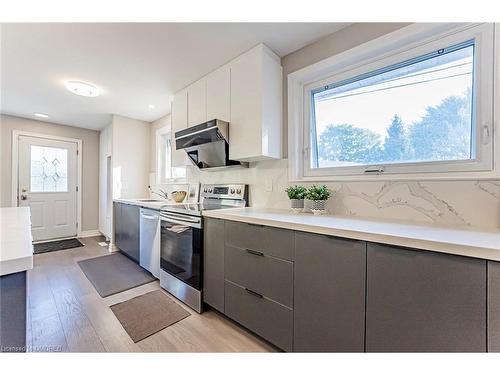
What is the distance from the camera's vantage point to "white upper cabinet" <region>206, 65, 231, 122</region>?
205 cm

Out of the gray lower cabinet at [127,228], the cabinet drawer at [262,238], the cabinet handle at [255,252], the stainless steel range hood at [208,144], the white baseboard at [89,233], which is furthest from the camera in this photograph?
the white baseboard at [89,233]

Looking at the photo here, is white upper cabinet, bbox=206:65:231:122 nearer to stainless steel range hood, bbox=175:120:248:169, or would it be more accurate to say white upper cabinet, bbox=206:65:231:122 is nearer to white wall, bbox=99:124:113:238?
stainless steel range hood, bbox=175:120:248:169

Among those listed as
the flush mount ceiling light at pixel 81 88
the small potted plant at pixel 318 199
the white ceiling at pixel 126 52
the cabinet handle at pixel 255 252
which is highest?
the white ceiling at pixel 126 52

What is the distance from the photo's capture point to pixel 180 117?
106 inches

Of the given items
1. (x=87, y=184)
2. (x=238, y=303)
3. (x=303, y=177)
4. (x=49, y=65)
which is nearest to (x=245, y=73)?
(x=303, y=177)

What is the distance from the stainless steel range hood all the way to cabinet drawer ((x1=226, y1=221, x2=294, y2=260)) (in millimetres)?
855

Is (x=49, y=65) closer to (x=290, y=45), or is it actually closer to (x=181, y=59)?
(x=181, y=59)

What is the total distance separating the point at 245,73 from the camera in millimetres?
1881

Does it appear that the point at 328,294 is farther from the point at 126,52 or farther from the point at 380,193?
the point at 126,52

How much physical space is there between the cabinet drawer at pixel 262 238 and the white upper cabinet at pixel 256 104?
69 cm

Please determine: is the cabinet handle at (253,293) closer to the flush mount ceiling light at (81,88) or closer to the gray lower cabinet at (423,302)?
the gray lower cabinet at (423,302)

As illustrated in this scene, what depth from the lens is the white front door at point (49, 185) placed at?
12.6 ft

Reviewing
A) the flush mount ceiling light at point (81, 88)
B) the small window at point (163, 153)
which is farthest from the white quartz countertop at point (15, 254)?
the small window at point (163, 153)
